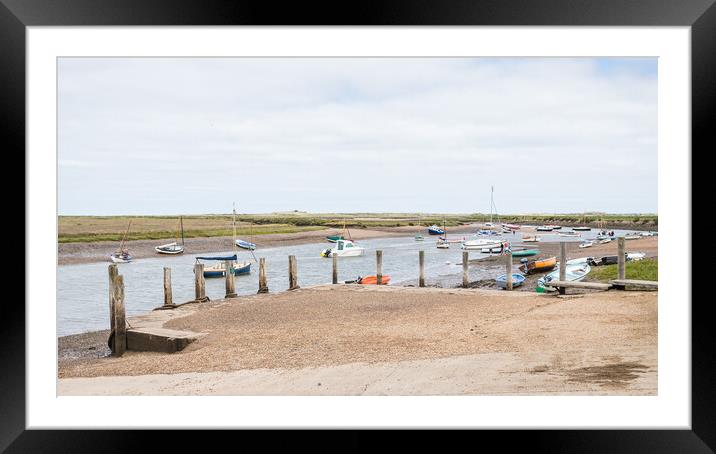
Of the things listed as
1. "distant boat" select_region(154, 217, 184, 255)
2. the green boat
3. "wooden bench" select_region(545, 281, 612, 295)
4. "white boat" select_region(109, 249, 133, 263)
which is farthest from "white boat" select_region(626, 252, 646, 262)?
"white boat" select_region(109, 249, 133, 263)

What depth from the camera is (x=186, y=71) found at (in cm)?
2675

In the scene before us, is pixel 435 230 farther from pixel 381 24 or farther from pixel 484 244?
pixel 381 24

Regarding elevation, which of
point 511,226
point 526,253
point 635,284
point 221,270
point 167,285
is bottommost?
point 221,270

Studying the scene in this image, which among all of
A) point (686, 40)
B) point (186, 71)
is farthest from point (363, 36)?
point (186, 71)

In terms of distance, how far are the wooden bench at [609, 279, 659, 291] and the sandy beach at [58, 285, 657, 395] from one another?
173mm

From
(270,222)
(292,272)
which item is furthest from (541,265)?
(270,222)

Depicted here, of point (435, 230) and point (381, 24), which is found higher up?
→ point (381, 24)

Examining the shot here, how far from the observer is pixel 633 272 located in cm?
1109

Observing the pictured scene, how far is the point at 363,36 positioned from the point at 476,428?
82.1 inches

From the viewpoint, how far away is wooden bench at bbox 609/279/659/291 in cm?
803

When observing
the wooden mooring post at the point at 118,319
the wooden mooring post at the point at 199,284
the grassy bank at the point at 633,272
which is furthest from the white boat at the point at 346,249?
the wooden mooring post at the point at 118,319

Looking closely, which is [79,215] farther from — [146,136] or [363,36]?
[363,36]

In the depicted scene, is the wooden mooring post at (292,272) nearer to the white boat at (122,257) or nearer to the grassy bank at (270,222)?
the white boat at (122,257)

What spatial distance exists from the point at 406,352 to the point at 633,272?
273 inches
